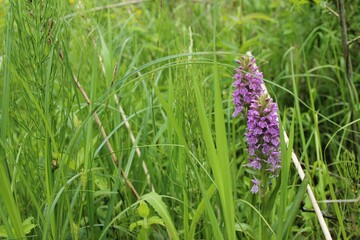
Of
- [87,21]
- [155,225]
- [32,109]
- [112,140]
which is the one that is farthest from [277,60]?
[32,109]

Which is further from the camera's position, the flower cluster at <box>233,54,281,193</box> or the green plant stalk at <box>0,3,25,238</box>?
the flower cluster at <box>233,54,281,193</box>

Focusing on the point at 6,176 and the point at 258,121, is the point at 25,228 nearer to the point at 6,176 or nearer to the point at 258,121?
the point at 6,176

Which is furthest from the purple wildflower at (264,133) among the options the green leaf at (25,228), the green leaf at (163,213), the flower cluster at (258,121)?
the green leaf at (25,228)

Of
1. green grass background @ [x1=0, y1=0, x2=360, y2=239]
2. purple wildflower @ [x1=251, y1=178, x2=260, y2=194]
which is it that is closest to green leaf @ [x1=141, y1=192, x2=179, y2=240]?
green grass background @ [x1=0, y1=0, x2=360, y2=239]

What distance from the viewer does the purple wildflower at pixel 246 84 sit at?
1.64 metres

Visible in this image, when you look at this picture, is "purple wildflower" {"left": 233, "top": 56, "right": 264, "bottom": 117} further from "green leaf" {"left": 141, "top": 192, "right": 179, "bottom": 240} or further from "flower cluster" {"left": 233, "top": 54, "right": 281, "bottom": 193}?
"green leaf" {"left": 141, "top": 192, "right": 179, "bottom": 240}

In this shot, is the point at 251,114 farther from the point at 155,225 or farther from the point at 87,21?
the point at 87,21

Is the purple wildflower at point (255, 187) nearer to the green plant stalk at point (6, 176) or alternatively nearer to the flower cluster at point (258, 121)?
the flower cluster at point (258, 121)

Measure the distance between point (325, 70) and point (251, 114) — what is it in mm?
1644

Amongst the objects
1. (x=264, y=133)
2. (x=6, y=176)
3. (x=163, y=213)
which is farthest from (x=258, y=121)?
(x=6, y=176)

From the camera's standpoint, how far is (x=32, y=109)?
161 centimetres

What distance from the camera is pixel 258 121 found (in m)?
1.57

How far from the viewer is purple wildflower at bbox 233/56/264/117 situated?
64.6 inches

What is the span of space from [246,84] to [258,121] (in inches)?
5.3
